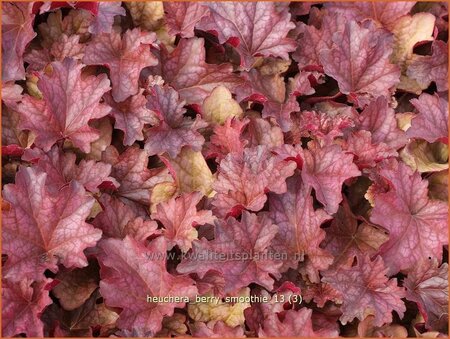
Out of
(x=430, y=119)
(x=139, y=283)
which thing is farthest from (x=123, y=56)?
(x=430, y=119)

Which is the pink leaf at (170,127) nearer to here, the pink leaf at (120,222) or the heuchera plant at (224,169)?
the heuchera plant at (224,169)

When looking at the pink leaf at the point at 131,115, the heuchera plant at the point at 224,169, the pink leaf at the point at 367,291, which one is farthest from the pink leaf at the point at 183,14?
the pink leaf at the point at 367,291

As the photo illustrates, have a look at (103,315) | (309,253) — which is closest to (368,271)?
(309,253)

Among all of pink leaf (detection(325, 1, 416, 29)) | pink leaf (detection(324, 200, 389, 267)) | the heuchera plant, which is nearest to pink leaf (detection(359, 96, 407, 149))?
the heuchera plant

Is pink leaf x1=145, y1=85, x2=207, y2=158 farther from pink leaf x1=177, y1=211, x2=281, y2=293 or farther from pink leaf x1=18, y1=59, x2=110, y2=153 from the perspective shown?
pink leaf x1=177, y1=211, x2=281, y2=293

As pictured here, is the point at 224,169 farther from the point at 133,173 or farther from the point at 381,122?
the point at 381,122
